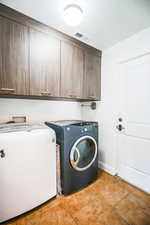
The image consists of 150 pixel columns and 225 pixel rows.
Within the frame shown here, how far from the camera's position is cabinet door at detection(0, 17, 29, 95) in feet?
3.94

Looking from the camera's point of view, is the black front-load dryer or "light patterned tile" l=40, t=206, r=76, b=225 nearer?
"light patterned tile" l=40, t=206, r=76, b=225

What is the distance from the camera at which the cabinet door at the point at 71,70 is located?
1.66m

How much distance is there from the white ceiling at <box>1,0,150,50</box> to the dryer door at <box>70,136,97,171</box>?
1530mm

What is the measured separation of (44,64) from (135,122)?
1585 millimetres

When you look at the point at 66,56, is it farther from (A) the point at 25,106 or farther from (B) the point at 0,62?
(A) the point at 25,106

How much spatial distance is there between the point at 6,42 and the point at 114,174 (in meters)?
2.50

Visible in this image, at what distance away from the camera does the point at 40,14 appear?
1305 mm

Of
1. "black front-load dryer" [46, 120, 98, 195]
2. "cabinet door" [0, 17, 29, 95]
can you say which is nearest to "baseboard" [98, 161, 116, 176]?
"black front-load dryer" [46, 120, 98, 195]

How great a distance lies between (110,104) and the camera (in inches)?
80.2

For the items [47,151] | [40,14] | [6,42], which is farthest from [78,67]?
[47,151]

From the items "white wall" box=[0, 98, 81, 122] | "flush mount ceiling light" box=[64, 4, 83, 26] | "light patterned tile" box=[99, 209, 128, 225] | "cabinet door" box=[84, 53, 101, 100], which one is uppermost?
"flush mount ceiling light" box=[64, 4, 83, 26]

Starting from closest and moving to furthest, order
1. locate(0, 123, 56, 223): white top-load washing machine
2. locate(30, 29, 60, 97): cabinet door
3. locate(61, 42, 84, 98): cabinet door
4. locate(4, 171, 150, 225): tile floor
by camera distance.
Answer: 1. locate(0, 123, 56, 223): white top-load washing machine
2. locate(4, 171, 150, 225): tile floor
3. locate(30, 29, 60, 97): cabinet door
4. locate(61, 42, 84, 98): cabinet door

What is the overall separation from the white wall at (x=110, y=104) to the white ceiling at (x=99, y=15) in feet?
0.74

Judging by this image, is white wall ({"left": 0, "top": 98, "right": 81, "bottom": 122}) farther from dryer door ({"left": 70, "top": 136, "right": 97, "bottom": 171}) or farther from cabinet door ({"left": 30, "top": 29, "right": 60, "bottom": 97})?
dryer door ({"left": 70, "top": 136, "right": 97, "bottom": 171})
